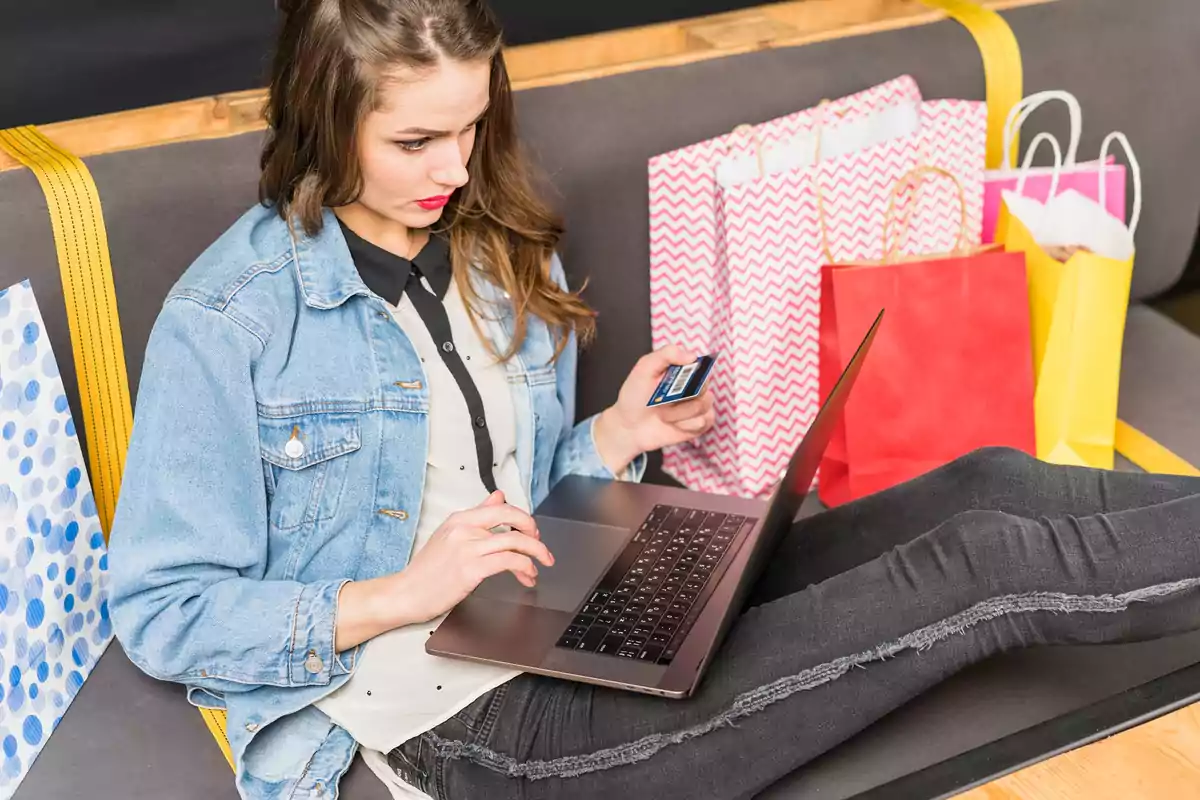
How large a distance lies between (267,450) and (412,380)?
0.17m

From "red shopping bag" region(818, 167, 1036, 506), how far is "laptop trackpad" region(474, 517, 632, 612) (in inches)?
15.3

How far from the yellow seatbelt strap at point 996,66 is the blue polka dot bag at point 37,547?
1.30 meters

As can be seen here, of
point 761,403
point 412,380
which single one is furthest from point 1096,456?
point 412,380

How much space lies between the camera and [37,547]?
4.38 feet

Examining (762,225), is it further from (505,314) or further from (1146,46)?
(1146,46)

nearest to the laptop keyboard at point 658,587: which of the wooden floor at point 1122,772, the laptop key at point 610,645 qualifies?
the laptop key at point 610,645

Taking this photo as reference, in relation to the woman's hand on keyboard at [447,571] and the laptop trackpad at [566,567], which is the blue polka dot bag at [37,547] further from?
the laptop trackpad at [566,567]

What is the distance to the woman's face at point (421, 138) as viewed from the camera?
4.17 ft

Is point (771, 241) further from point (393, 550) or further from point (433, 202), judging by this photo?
point (393, 550)

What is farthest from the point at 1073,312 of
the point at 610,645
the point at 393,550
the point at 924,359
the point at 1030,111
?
the point at 393,550

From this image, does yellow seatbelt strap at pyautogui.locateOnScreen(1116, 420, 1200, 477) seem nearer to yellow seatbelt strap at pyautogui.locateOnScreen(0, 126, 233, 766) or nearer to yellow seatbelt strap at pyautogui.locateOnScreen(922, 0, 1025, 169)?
yellow seatbelt strap at pyautogui.locateOnScreen(922, 0, 1025, 169)

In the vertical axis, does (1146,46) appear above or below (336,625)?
above

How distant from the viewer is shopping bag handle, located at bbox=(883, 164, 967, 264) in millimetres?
1720

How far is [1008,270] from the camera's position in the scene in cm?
173
